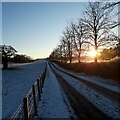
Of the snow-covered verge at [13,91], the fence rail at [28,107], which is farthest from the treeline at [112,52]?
the fence rail at [28,107]

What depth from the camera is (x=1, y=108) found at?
1431 cm

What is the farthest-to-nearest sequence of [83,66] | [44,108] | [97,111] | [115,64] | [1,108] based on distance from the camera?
[83,66] < [115,64] < [1,108] < [44,108] < [97,111]

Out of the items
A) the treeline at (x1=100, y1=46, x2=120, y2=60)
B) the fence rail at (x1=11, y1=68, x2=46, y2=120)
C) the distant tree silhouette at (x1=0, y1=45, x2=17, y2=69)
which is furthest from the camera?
the distant tree silhouette at (x1=0, y1=45, x2=17, y2=69)

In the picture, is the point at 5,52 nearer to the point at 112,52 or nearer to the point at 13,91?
the point at 112,52

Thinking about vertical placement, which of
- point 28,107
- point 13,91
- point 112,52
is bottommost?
point 13,91

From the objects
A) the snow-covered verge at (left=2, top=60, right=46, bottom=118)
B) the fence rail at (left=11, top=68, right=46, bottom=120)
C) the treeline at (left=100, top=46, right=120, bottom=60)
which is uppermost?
the treeline at (left=100, top=46, right=120, bottom=60)

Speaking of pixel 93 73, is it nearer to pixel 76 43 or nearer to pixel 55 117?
pixel 76 43

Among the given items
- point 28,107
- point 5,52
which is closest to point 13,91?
point 28,107

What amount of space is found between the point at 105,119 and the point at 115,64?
688 inches

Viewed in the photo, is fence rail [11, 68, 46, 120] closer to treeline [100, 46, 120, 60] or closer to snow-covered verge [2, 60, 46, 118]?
snow-covered verge [2, 60, 46, 118]

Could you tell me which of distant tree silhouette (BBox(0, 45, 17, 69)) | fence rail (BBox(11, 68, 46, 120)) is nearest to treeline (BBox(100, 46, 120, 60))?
fence rail (BBox(11, 68, 46, 120))

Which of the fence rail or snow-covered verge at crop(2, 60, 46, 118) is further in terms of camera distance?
snow-covered verge at crop(2, 60, 46, 118)

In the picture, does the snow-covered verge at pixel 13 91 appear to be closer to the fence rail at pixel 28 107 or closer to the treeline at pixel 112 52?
the fence rail at pixel 28 107

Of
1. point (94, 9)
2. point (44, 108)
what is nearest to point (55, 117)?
point (44, 108)
